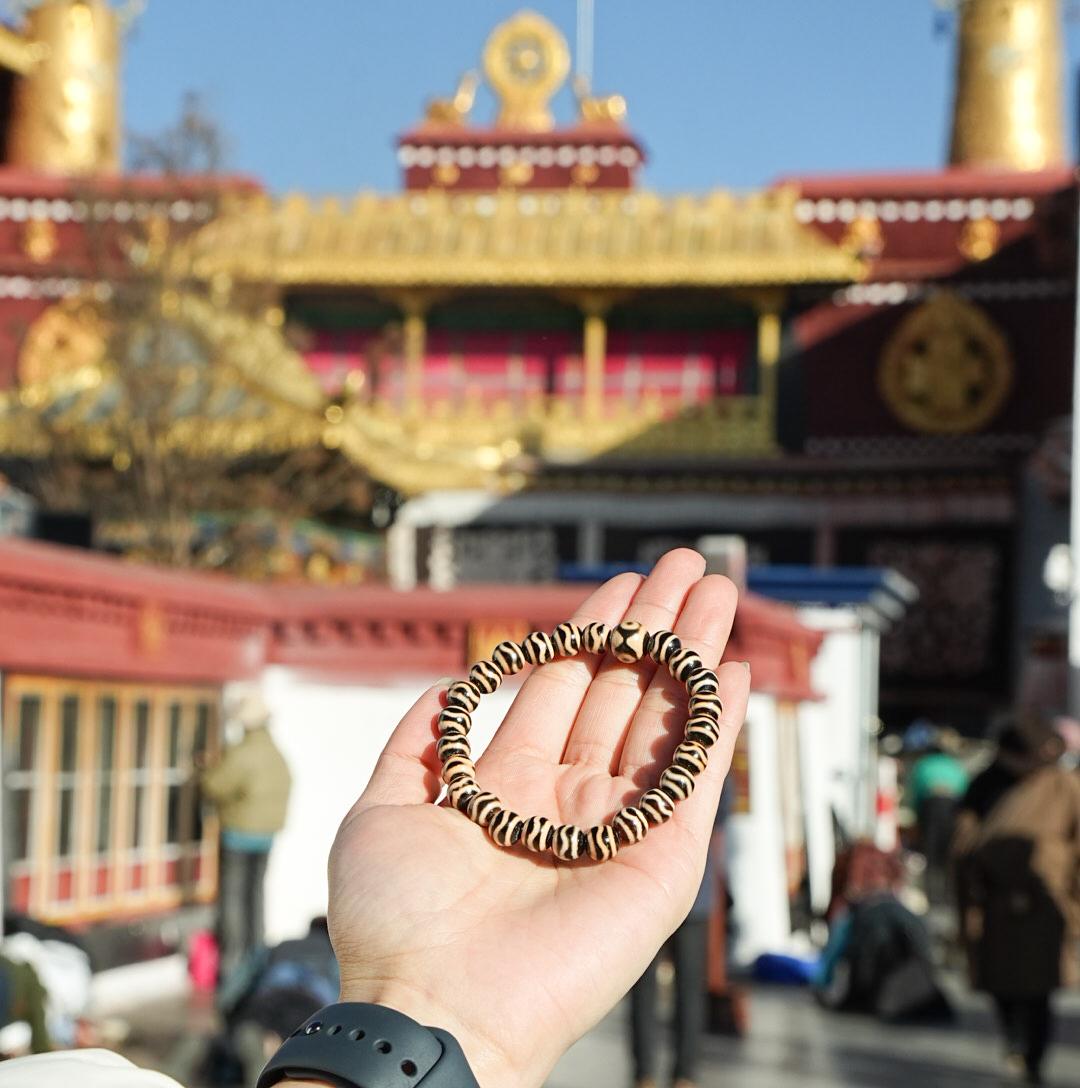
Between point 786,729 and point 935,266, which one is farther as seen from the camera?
point 935,266

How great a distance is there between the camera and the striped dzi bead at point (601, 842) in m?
2.29

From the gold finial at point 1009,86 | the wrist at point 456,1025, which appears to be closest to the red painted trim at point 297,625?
the wrist at point 456,1025

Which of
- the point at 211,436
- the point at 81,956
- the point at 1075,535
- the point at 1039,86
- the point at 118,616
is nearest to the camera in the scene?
the point at 81,956

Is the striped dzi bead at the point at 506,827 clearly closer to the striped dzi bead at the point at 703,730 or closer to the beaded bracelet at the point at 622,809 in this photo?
the beaded bracelet at the point at 622,809

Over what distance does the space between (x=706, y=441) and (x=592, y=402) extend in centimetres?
161

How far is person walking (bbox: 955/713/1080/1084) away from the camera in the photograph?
8164 millimetres

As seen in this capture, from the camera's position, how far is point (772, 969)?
11992 millimetres

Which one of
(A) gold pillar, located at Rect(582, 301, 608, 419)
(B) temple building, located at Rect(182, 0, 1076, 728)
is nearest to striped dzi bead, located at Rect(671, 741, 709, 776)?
(B) temple building, located at Rect(182, 0, 1076, 728)

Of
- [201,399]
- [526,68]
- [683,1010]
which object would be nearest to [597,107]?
[526,68]

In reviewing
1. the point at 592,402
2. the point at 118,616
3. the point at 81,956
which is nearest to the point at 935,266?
the point at 592,402

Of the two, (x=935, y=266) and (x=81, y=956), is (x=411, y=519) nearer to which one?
(x=935, y=266)

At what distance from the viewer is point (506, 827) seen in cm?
232

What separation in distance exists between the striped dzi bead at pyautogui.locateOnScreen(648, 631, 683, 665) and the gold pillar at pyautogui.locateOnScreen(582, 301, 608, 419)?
24.4 metres

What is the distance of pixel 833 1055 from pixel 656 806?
24.2 ft
